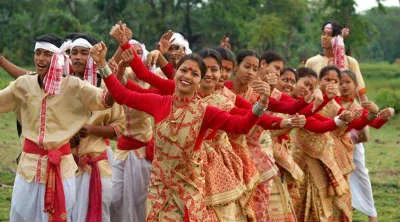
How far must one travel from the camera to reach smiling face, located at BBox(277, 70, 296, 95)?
8.65 metres

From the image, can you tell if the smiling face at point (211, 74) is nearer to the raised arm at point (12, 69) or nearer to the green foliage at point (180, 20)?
the raised arm at point (12, 69)

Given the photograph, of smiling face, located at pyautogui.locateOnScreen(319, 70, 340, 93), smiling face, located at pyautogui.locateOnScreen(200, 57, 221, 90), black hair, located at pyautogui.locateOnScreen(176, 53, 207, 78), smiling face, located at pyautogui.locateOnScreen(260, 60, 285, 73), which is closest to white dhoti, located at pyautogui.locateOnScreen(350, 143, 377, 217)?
smiling face, located at pyautogui.locateOnScreen(319, 70, 340, 93)

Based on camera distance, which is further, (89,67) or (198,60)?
(89,67)

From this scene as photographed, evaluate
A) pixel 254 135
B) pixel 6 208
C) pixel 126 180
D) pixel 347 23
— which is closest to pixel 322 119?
pixel 254 135

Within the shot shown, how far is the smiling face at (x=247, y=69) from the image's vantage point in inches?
287

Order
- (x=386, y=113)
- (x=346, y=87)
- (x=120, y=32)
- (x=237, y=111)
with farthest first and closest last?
1. (x=346, y=87)
2. (x=386, y=113)
3. (x=237, y=111)
4. (x=120, y=32)

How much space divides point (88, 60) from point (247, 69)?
4.79 ft

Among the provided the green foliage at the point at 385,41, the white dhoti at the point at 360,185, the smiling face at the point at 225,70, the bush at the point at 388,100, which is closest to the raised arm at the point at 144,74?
the smiling face at the point at 225,70

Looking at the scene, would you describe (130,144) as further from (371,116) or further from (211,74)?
(371,116)

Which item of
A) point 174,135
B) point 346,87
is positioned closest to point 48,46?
point 174,135

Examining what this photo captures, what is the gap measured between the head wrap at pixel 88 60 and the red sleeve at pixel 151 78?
466 millimetres

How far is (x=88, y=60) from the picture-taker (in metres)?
6.86

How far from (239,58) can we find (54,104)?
77.5 inches

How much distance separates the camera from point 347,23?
28891 millimetres
